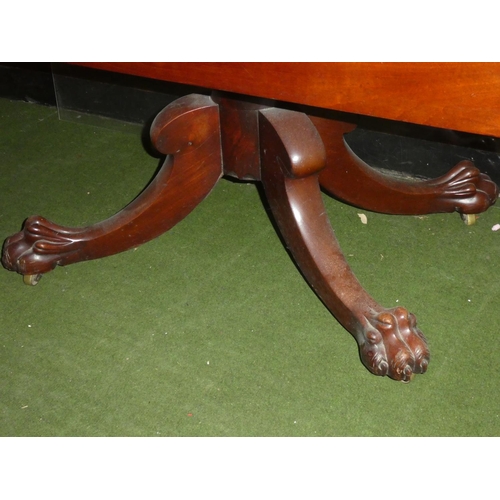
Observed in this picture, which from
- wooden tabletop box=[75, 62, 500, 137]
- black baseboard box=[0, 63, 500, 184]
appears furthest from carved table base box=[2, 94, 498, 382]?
wooden tabletop box=[75, 62, 500, 137]

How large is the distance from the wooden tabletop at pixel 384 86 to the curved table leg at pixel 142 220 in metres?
0.30

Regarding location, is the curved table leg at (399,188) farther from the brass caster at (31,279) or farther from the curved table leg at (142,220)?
the brass caster at (31,279)

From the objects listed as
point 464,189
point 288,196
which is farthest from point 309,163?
point 464,189

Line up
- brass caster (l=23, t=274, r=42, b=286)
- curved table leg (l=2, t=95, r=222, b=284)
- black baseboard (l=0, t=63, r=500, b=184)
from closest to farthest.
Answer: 1. curved table leg (l=2, t=95, r=222, b=284)
2. brass caster (l=23, t=274, r=42, b=286)
3. black baseboard (l=0, t=63, r=500, b=184)

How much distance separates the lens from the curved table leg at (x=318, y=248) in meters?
1.10

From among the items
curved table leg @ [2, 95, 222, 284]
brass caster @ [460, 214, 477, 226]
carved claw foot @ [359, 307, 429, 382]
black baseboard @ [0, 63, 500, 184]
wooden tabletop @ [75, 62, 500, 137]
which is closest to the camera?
wooden tabletop @ [75, 62, 500, 137]

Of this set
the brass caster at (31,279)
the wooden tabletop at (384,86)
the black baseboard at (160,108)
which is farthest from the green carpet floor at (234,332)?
the wooden tabletop at (384,86)

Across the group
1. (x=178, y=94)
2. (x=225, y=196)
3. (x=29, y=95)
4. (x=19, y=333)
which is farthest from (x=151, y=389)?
(x=29, y=95)

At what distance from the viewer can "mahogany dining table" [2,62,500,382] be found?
81 cm

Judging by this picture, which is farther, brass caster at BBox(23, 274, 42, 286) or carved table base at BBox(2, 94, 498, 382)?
brass caster at BBox(23, 274, 42, 286)

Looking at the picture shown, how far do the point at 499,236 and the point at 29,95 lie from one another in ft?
4.20

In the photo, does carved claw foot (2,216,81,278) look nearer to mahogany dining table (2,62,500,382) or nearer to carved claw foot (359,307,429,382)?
mahogany dining table (2,62,500,382)

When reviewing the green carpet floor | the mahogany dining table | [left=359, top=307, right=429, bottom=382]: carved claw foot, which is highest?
the mahogany dining table

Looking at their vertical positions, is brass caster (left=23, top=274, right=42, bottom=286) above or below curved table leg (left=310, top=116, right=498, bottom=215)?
below
